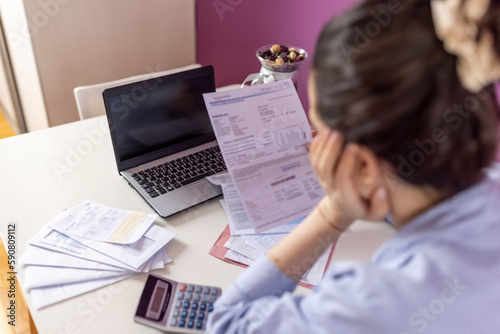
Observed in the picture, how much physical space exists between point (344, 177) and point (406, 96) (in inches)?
6.4

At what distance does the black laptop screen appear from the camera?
1085mm

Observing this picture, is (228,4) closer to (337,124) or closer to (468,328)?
(337,124)

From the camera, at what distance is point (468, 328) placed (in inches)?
20.1

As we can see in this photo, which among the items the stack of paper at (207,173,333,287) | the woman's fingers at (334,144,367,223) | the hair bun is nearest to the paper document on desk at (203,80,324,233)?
the stack of paper at (207,173,333,287)

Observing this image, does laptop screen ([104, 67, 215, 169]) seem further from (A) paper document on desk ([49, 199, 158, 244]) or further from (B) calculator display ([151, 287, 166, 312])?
(B) calculator display ([151, 287, 166, 312])

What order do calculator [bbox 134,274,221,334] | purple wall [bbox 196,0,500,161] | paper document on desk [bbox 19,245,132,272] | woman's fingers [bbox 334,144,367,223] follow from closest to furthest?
woman's fingers [bbox 334,144,367,223], calculator [bbox 134,274,221,334], paper document on desk [bbox 19,245,132,272], purple wall [bbox 196,0,500,161]

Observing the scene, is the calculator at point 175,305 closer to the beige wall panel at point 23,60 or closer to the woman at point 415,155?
the woman at point 415,155

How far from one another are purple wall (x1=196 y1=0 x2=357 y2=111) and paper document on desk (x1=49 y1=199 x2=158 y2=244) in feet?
2.82

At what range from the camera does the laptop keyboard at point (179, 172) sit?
3.55ft

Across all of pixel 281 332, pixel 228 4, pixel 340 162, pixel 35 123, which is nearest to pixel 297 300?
pixel 281 332

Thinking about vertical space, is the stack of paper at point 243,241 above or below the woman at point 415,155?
below

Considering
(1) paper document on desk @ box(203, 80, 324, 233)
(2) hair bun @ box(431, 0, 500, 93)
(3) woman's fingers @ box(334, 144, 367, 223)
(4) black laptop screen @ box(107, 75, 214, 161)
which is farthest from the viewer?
(4) black laptop screen @ box(107, 75, 214, 161)

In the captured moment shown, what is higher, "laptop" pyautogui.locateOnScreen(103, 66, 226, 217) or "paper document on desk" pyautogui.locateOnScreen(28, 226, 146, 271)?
"laptop" pyautogui.locateOnScreen(103, 66, 226, 217)

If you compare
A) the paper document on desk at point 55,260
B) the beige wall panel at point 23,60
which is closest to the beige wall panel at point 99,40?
A: the beige wall panel at point 23,60
